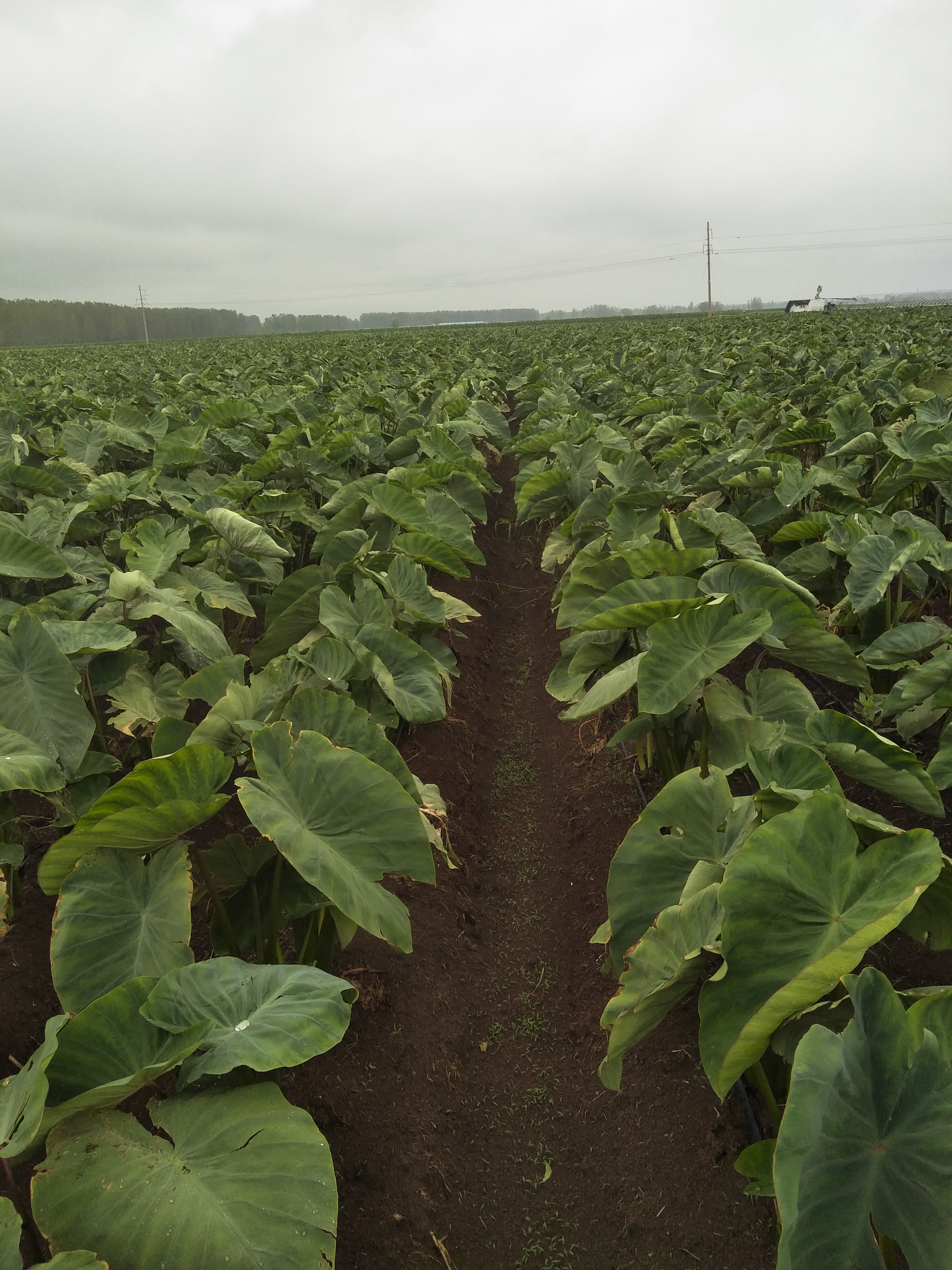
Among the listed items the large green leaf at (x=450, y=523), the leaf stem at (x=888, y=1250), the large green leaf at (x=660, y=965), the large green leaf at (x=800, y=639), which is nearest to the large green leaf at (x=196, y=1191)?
the large green leaf at (x=660, y=965)

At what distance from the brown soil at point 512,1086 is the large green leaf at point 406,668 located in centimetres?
84

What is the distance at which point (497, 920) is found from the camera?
2.92 m

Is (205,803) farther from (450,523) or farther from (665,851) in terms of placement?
(450,523)

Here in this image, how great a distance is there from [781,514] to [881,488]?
52 centimetres

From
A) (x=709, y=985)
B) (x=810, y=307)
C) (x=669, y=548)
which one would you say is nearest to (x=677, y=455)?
(x=669, y=548)

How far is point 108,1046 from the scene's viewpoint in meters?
1.15

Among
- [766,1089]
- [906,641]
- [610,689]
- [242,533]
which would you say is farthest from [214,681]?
[906,641]

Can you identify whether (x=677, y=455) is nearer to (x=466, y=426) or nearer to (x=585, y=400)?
(x=466, y=426)

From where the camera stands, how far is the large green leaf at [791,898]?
3.81ft

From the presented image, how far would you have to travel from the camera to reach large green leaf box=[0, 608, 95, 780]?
197 centimetres

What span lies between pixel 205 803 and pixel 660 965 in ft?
2.80

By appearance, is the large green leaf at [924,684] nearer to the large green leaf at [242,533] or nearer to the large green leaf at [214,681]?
the large green leaf at [214,681]

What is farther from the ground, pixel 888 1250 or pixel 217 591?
pixel 217 591

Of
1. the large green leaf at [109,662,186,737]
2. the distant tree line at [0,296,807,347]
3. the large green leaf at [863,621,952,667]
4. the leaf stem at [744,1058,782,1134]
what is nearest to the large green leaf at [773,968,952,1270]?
the leaf stem at [744,1058,782,1134]
